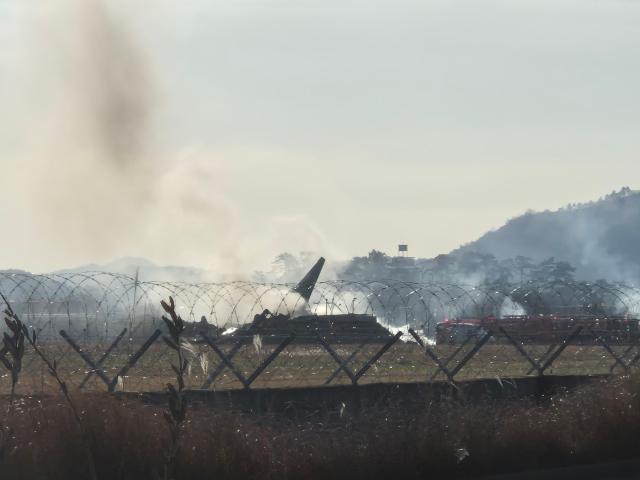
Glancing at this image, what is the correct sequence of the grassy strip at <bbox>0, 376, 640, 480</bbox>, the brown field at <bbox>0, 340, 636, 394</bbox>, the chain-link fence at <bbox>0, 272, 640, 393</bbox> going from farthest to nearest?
the brown field at <bbox>0, 340, 636, 394</bbox>, the chain-link fence at <bbox>0, 272, 640, 393</bbox>, the grassy strip at <bbox>0, 376, 640, 480</bbox>

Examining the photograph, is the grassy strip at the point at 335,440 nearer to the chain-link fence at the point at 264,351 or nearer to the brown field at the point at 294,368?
the chain-link fence at the point at 264,351

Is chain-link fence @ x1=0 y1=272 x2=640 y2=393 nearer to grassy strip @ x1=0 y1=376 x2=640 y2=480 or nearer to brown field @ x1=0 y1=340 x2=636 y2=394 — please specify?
brown field @ x1=0 y1=340 x2=636 y2=394

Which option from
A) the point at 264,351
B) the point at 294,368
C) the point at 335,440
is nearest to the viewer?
the point at 335,440

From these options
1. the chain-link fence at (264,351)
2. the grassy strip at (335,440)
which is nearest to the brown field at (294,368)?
the chain-link fence at (264,351)

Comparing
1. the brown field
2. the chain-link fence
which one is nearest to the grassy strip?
the chain-link fence

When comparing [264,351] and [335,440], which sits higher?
[264,351]

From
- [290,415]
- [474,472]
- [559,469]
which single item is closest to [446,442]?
[474,472]

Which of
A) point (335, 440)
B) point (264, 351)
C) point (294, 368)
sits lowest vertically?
point (335, 440)

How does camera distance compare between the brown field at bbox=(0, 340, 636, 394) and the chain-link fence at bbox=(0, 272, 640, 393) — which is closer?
the chain-link fence at bbox=(0, 272, 640, 393)

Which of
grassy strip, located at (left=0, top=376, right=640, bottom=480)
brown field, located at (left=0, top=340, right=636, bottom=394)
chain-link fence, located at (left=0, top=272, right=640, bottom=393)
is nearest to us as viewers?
grassy strip, located at (left=0, top=376, right=640, bottom=480)

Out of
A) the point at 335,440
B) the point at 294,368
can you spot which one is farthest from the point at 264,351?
the point at 335,440

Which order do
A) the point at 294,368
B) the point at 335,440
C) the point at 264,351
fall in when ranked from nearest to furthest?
the point at 335,440
the point at 294,368
the point at 264,351

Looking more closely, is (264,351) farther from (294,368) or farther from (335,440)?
(335,440)

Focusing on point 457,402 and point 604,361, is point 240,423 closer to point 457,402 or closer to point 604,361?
point 457,402
